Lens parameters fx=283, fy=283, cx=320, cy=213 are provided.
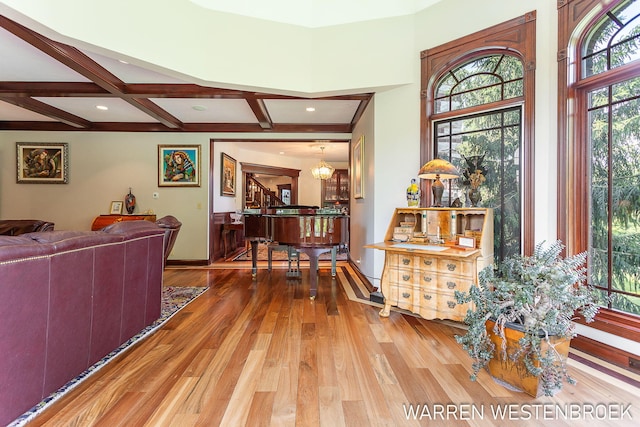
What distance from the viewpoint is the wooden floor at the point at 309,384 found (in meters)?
1.41

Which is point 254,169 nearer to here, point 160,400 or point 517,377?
point 160,400

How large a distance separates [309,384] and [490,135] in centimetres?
277

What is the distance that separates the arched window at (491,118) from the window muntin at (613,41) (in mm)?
368

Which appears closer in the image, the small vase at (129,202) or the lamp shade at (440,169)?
the lamp shade at (440,169)

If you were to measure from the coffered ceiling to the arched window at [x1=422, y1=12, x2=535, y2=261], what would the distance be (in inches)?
39.0

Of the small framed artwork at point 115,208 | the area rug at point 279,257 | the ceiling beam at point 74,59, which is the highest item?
the ceiling beam at point 74,59

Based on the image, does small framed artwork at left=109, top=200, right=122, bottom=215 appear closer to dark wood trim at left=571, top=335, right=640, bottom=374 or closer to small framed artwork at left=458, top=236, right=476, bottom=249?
small framed artwork at left=458, top=236, right=476, bottom=249

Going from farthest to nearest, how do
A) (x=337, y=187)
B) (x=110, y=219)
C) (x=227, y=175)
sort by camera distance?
(x=337, y=187), (x=227, y=175), (x=110, y=219)

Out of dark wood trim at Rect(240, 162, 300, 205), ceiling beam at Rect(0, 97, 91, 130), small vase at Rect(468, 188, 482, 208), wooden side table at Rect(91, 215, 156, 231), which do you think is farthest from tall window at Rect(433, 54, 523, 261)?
ceiling beam at Rect(0, 97, 91, 130)

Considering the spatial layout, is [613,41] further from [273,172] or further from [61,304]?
[273,172]

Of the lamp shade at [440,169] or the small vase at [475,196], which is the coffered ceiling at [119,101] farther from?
the small vase at [475,196]


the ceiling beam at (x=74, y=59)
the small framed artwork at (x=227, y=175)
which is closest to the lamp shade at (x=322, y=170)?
the small framed artwork at (x=227, y=175)

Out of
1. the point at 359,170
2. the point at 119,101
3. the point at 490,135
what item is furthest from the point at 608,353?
the point at 119,101

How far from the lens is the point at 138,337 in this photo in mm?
2264
